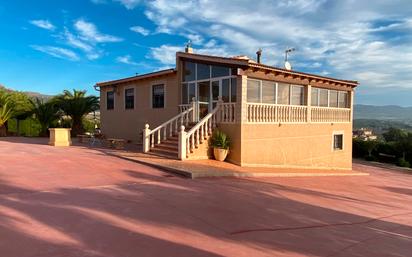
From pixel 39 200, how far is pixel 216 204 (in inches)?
132

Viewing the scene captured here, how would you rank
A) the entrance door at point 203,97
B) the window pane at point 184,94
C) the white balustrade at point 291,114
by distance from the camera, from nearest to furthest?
the white balustrade at point 291,114 < the entrance door at point 203,97 < the window pane at point 184,94

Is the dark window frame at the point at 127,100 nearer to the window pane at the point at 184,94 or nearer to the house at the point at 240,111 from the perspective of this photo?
the house at the point at 240,111

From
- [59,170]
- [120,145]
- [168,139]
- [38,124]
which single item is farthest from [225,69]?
[38,124]

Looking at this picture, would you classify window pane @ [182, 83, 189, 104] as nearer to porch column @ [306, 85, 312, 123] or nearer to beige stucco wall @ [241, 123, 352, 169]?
beige stucco wall @ [241, 123, 352, 169]

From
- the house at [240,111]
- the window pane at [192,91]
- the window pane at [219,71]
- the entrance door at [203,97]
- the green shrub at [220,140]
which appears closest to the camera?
the green shrub at [220,140]

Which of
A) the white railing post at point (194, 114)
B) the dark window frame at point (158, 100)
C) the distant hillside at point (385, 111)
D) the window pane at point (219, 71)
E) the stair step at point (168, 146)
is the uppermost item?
the distant hillside at point (385, 111)

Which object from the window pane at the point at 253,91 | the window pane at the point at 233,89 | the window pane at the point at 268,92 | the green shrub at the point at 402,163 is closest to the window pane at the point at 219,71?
the window pane at the point at 233,89

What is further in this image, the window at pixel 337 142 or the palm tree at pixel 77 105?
the palm tree at pixel 77 105

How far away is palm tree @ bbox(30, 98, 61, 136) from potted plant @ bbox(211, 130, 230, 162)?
47.3ft

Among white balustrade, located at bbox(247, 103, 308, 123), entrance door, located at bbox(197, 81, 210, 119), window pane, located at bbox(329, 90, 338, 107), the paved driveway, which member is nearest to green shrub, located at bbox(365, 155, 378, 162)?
window pane, located at bbox(329, 90, 338, 107)

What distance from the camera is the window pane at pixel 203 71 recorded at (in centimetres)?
1605

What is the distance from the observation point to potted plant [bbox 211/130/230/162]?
44.5 ft

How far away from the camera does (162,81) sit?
18062mm

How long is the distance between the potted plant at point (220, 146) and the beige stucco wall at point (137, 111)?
13.5 ft
